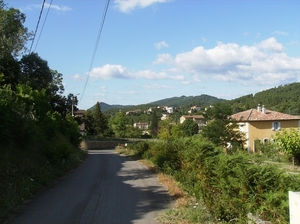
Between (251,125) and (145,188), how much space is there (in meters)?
42.5

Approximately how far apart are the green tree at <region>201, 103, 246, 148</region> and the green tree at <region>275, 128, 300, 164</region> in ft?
27.5

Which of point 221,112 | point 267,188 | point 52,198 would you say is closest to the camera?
point 267,188

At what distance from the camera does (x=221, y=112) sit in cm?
3719

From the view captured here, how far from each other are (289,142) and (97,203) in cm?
2217

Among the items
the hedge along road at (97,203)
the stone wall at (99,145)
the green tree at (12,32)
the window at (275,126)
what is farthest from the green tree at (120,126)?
the hedge along road at (97,203)

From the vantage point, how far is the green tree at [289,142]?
88.4 ft

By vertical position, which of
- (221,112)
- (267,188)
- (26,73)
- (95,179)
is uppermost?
(26,73)

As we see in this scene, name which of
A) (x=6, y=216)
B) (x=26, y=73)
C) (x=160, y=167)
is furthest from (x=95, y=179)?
(x=26, y=73)

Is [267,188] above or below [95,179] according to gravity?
above

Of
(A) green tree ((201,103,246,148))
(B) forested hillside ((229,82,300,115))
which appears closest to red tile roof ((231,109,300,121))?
(A) green tree ((201,103,246,148))

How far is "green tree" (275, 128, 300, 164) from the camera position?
26938mm

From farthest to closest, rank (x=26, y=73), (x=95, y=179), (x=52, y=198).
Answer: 1. (x=26, y=73)
2. (x=95, y=179)
3. (x=52, y=198)

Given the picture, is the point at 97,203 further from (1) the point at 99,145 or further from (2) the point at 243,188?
(1) the point at 99,145

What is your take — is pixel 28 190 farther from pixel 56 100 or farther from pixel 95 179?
pixel 56 100
